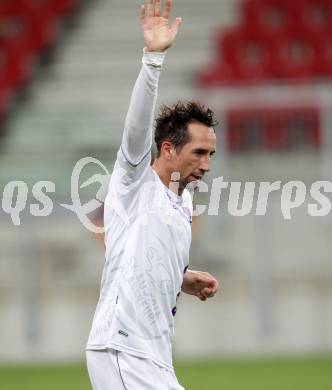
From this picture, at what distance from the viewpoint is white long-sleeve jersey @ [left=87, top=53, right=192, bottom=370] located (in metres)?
4.81

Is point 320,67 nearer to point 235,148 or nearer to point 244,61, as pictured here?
point 244,61

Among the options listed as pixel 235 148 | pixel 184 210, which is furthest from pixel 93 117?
pixel 184 210

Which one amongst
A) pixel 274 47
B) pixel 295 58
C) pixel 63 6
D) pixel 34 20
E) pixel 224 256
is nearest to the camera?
pixel 224 256

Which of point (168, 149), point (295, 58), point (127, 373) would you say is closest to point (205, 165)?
point (168, 149)

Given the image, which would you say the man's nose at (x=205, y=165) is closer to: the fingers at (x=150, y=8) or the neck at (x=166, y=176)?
the neck at (x=166, y=176)

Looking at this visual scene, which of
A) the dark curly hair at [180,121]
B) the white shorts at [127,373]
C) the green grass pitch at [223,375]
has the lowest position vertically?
the green grass pitch at [223,375]

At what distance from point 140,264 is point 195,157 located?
1.72 ft

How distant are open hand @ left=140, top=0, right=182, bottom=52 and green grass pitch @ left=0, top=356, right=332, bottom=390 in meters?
5.63

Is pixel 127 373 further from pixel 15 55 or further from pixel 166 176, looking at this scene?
pixel 15 55

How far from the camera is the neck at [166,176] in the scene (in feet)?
16.4

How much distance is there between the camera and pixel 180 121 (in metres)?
5.00

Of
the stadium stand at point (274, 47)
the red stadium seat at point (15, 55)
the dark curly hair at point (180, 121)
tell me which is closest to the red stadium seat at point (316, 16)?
the stadium stand at point (274, 47)

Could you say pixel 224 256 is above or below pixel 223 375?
above

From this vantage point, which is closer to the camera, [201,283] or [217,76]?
[201,283]
